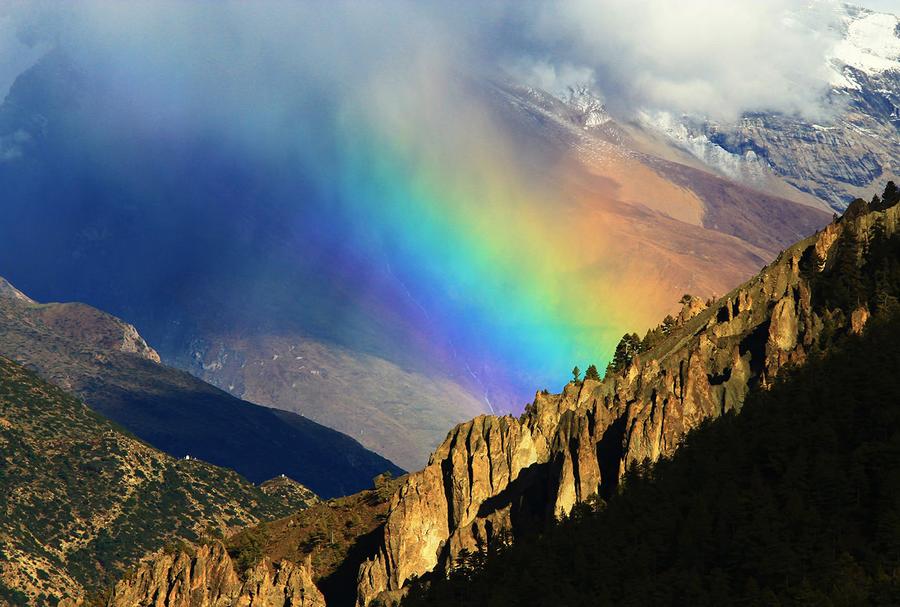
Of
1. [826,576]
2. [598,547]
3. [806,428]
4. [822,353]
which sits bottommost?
[826,576]

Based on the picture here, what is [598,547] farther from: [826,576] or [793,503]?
[826,576]

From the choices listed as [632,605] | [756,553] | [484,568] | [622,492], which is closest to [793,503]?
[756,553]

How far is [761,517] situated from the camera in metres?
166

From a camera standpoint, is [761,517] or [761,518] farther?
[761,517]

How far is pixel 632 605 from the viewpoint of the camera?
16638 centimetres

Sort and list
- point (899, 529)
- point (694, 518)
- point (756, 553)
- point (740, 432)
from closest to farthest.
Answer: point (899, 529), point (756, 553), point (694, 518), point (740, 432)

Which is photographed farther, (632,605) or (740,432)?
(740,432)

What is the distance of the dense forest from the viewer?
156 metres

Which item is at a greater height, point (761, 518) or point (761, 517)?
point (761, 517)

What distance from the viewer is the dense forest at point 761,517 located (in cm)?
15550

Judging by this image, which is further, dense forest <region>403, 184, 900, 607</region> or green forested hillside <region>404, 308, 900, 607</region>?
dense forest <region>403, 184, 900, 607</region>

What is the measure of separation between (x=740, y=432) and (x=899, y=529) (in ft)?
125

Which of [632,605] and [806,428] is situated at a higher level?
[806,428]

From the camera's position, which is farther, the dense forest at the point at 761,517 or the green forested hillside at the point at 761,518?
the dense forest at the point at 761,517
